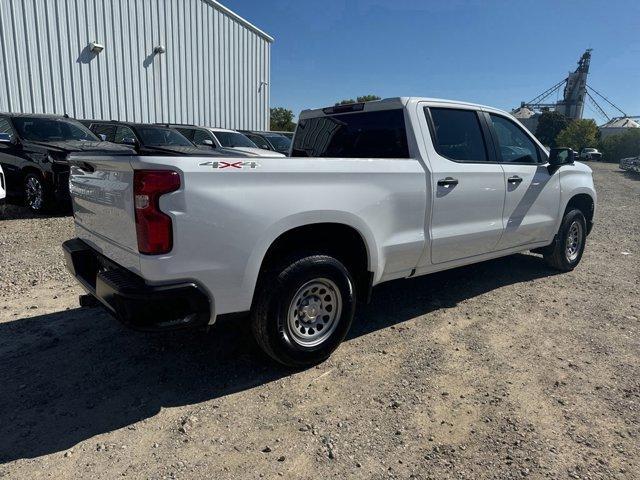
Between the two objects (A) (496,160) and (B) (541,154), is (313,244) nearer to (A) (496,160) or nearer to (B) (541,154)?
(A) (496,160)

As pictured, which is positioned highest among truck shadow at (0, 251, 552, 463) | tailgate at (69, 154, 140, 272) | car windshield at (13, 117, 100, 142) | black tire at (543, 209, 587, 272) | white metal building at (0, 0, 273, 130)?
white metal building at (0, 0, 273, 130)

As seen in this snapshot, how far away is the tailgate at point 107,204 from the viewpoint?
2652mm

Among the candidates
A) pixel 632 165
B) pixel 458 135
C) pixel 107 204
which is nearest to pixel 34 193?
pixel 107 204

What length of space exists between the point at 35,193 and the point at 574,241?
8.35m

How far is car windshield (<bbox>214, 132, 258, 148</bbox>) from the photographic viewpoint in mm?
12461

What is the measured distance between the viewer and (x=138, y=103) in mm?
16453

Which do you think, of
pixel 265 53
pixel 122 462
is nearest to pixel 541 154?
pixel 122 462

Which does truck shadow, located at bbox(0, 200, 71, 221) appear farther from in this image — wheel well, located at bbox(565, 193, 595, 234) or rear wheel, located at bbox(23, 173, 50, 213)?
wheel well, located at bbox(565, 193, 595, 234)

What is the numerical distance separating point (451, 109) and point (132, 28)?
49.2 feet

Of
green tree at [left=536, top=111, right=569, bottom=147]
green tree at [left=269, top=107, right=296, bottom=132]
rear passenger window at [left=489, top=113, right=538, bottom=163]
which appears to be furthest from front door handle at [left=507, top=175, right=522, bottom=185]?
green tree at [left=536, top=111, right=569, bottom=147]

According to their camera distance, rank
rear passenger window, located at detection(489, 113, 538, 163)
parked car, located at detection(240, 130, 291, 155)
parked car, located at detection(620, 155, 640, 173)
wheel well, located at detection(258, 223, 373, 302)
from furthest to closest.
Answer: parked car, located at detection(620, 155, 640, 173) → parked car, located at detection(240, 130, 291, 155) → rear passenger window, located at detection(489, 113, 538, 163) → wheel well, located at detection(258, 223, 373, 302)

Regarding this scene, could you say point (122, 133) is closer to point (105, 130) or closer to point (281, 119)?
point (105, 130)

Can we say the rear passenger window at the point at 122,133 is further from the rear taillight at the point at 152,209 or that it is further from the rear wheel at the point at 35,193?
the rear taillight at the point at 152,209

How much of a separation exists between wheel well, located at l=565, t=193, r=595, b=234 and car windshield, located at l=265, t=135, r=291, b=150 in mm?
10008
